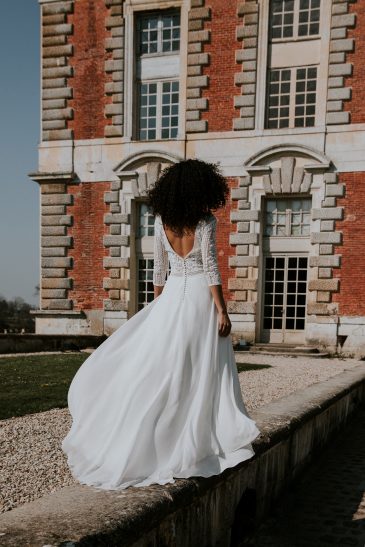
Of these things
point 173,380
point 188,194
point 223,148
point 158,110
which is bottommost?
point 173,380

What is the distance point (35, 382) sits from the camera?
783 centimetres

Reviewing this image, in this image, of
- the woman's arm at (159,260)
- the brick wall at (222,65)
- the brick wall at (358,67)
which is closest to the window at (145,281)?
the brick wall at (222,65)

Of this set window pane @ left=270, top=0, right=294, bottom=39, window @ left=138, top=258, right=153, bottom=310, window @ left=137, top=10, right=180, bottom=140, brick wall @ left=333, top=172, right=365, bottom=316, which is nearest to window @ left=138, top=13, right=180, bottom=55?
window @ left=137, top=10, right=180, bottom=140

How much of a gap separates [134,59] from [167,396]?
14.3 meters

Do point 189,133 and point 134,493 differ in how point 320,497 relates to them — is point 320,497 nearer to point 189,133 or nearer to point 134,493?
point 134,493

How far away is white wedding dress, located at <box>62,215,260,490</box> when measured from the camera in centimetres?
310

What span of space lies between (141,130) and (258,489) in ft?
43.8

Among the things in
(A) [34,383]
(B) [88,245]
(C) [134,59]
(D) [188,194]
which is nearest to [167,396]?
(D) [188,194]

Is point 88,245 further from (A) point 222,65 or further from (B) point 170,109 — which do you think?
(A) point 222,65

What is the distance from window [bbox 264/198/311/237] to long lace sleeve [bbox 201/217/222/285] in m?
11.6

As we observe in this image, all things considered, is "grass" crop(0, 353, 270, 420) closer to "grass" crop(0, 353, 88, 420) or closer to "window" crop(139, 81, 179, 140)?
"grass" crop(0, 353, 88, 420)

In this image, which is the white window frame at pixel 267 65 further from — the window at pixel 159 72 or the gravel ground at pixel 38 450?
the gravel ground at pixel 38 450

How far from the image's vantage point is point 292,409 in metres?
5.22

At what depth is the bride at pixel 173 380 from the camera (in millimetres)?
3123
